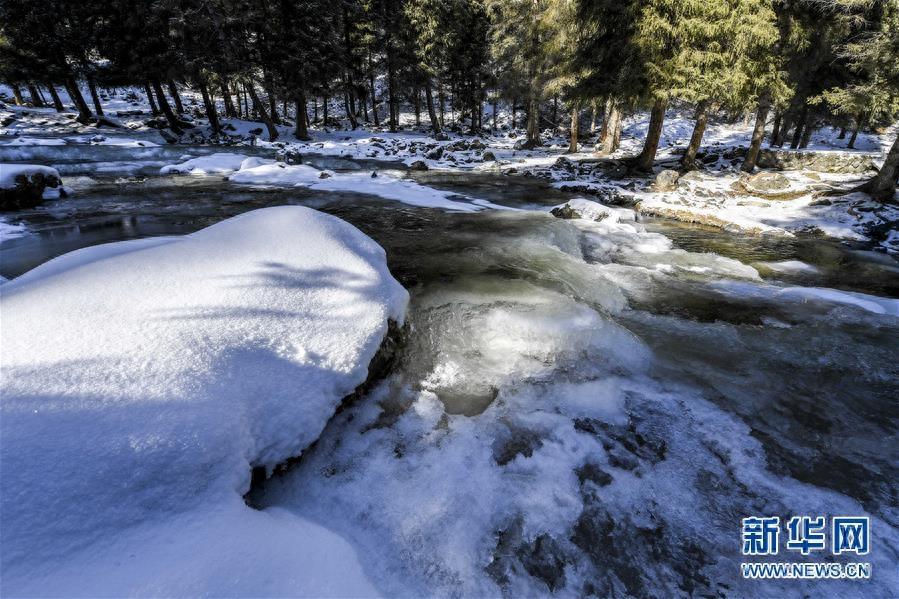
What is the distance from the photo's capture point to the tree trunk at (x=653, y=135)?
578 inches

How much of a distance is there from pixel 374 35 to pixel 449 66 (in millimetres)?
6965

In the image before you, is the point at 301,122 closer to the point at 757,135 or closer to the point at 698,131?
the point at 698,131

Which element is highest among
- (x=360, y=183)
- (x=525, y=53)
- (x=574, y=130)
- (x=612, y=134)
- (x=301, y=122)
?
(x=525, y=53)

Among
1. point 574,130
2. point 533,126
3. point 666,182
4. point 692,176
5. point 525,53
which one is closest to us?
point 666,182

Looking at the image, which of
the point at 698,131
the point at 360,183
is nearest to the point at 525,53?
the point at 698,131

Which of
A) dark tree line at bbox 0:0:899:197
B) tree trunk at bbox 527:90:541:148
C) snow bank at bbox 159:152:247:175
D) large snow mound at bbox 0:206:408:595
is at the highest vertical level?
dark tree line at bbox 0:0:899:197

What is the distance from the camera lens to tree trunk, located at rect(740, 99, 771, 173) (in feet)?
46.9

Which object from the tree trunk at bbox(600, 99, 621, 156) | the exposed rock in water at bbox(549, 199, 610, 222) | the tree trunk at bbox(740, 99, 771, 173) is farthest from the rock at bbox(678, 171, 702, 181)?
the tree trunk at bbox(600, 99, 621, 156)

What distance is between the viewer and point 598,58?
1521cm

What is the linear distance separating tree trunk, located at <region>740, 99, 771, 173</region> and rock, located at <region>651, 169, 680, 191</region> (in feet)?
12.8

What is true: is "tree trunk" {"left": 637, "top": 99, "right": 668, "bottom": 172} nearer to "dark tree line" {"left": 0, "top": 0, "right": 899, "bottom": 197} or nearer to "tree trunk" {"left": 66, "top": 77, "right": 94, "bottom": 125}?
"dark tree line" {"left": 0, "top": 0, "right": 899, "bottom": 197}

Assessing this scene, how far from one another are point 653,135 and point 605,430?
51.8 feet

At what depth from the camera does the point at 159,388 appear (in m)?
2.34

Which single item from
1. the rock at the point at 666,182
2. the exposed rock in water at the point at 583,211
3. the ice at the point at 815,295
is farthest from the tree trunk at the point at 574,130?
the ice at the point at 815,295
